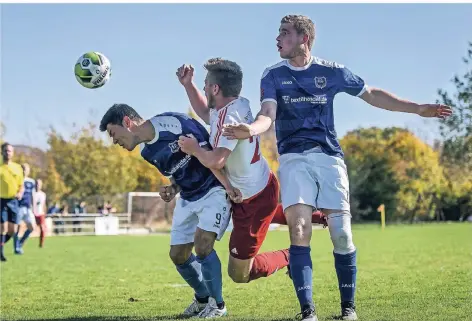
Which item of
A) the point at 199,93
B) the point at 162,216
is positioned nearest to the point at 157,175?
the point at 162,216

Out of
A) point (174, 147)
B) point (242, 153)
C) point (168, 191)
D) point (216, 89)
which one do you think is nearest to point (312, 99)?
point (242, 153)

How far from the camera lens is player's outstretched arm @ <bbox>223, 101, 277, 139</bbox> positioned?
585 centimetres

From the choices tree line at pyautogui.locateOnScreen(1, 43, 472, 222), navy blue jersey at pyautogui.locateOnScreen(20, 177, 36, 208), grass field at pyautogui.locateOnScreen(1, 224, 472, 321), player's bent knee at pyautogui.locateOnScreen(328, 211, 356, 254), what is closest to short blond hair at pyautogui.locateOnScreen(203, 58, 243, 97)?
player's bent knee at pyautogui.locateOnScreen(328, 211, 356, 254)

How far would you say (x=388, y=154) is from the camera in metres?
75.2

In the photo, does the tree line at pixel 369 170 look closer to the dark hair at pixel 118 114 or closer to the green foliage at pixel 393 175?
the green foliage at pixel 393 175

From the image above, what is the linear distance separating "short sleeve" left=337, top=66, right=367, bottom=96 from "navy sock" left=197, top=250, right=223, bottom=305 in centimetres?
211

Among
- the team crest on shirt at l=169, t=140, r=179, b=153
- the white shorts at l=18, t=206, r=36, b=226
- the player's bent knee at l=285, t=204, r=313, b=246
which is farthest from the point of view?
the white shorts at l=18, t=206, r=36, b=226

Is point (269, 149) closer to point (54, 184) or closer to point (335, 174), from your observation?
point (54, 184)

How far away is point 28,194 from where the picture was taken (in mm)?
21984

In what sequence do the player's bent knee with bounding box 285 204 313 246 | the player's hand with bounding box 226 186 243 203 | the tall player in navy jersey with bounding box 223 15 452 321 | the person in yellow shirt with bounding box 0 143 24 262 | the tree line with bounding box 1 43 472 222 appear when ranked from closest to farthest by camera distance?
1. the player's bent knee with bounding box 285 204 313 246
2. the tall player in navy jersey with bounding box 223 15 452 321
3. the player's hand with bounding box 226 186 243 203
4. the person in yellow shirt with bounding box 0 143 24 262
5. the tree line with bounding box 1 43 472 222

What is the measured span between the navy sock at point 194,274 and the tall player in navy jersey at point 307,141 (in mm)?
1418

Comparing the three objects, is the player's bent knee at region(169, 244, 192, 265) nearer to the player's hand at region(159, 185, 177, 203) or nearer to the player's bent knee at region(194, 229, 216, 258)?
the player's bent knee at region(194, 229, 216, 258)

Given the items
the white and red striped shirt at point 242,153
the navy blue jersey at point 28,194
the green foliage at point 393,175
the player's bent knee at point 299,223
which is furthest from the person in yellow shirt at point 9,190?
the green foliage at point 393,175

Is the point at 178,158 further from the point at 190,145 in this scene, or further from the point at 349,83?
the point at 349,83
